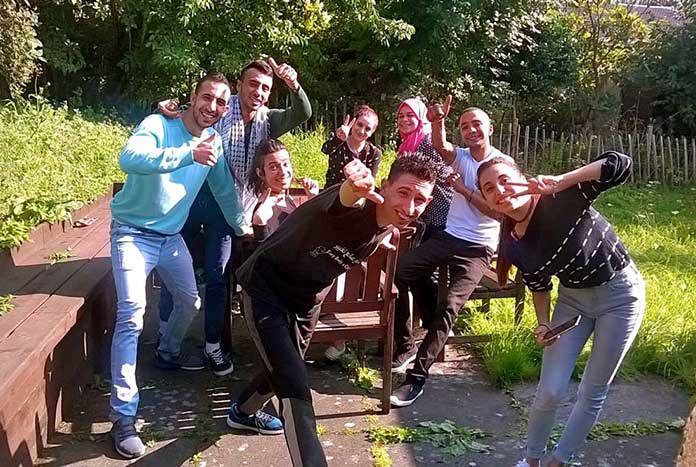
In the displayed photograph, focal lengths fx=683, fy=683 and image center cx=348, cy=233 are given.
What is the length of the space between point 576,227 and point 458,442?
1.41m

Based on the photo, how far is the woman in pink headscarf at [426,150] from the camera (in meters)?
4.39

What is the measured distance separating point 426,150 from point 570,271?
5.64ft

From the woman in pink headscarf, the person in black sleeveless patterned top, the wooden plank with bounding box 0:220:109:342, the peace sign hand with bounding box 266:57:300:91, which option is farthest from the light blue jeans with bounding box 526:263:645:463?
the wooden plank with bounding box 0:220:109:342

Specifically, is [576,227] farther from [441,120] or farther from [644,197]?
[644,197]

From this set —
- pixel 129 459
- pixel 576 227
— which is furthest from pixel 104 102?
pixel 576 227

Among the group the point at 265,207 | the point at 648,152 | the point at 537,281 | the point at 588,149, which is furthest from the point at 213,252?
the point at 648,152

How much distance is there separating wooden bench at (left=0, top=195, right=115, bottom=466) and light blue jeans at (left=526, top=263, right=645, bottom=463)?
2.27 metres

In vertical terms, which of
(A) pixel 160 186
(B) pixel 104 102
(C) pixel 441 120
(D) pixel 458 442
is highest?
(B) pixel 104 102

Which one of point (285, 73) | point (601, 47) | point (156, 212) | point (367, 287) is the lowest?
point (367, 287)

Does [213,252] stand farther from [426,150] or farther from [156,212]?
[426,150]

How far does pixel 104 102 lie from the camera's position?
43.4ft

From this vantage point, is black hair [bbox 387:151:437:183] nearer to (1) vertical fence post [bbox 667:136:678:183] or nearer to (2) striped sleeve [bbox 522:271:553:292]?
(2) striped sleeve [bbox 522:271:553:292]

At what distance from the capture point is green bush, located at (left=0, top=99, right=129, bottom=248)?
15.0 ft

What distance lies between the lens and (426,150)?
173 inches
